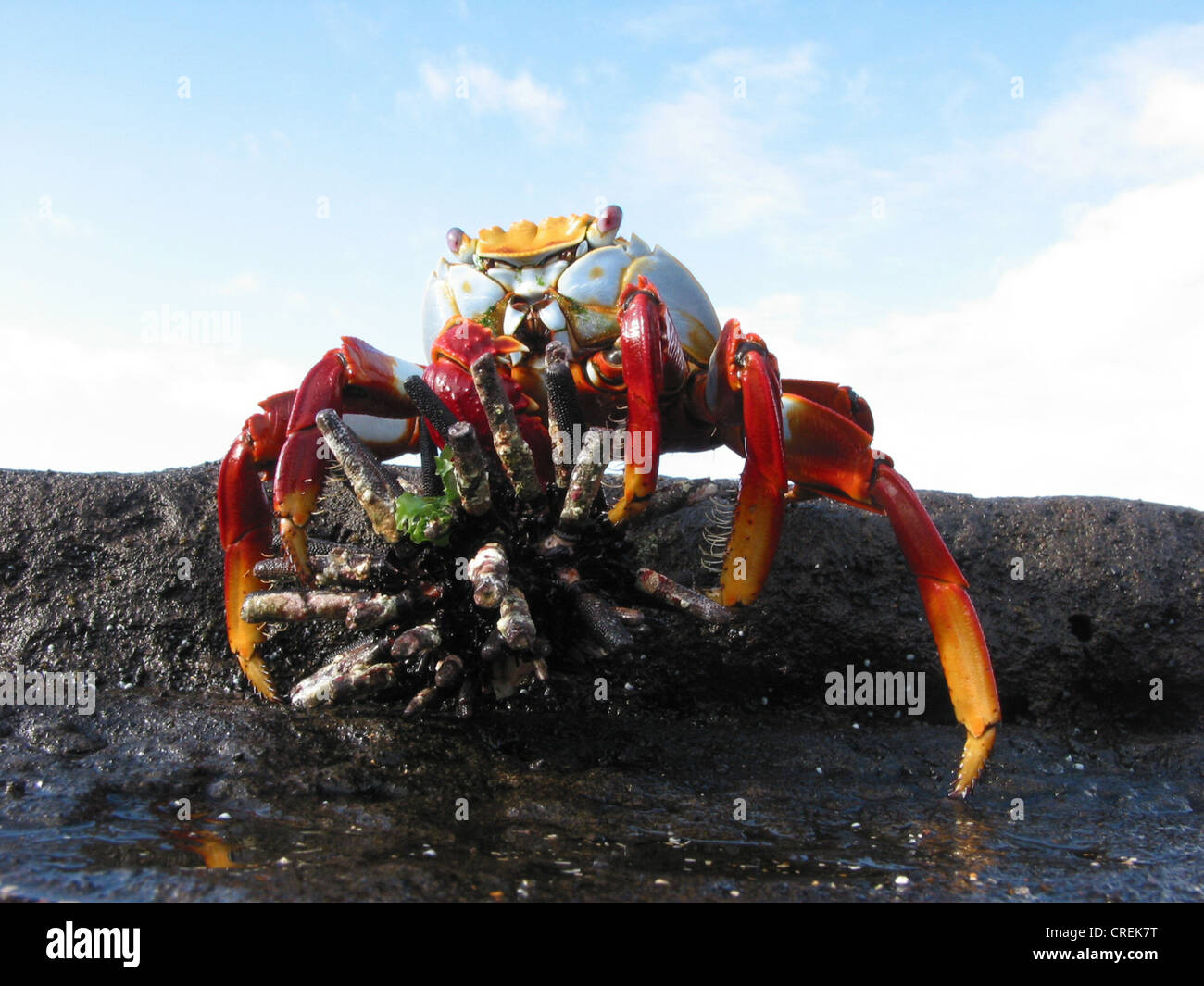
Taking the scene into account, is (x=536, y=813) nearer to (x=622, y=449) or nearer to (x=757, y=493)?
(x=622, y=449)

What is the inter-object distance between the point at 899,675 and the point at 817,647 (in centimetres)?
54

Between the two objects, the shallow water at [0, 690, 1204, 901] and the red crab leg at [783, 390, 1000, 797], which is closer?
the shallow water at [0, 690, 1204, 901]

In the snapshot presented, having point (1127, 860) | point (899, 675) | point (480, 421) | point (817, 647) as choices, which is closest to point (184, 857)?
point (480, 421)

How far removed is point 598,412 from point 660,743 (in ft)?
5.78

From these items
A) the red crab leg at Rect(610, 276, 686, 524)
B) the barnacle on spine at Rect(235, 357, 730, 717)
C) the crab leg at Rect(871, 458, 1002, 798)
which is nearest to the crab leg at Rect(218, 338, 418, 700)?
the barnacle on spine at Rect(235, 357, 730, 717)

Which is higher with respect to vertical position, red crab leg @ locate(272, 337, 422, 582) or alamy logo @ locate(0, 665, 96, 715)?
red crab leg @ locate(272, 337, 422, 582)

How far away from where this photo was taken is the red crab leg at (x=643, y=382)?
10.8 feet

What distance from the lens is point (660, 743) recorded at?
13.8 feet

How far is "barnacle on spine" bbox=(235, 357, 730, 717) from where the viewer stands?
3.16 m

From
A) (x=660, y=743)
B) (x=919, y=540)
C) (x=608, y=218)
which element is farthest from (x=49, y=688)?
(x=919, y=540)
